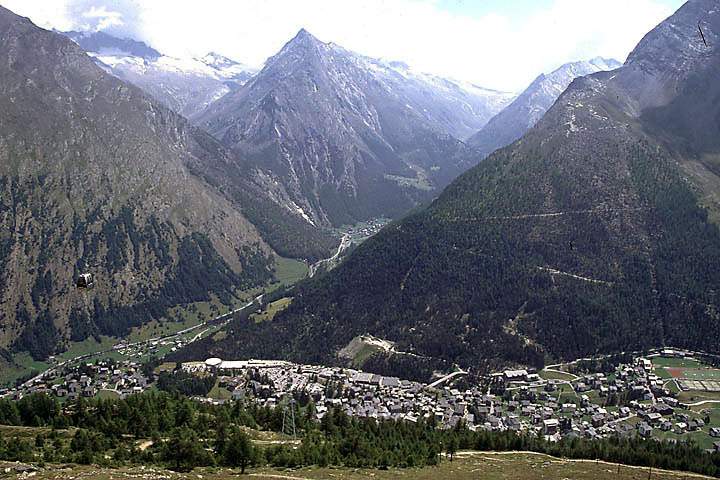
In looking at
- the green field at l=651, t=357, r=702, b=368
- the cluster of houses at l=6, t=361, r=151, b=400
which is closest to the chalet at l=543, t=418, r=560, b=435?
the green field at l=651, t=357, r=702, b=368

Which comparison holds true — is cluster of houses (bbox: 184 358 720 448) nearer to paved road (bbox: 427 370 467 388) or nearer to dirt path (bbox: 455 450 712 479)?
paved road (bbox: 427 370 467 388)

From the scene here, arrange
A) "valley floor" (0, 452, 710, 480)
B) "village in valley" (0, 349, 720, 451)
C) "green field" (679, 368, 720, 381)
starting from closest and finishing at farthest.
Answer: "valley floor" (0, 452, 710, 480) → "village in valley" (0, 349, 720, 451) → "green field" (679, 368, 720, 381)

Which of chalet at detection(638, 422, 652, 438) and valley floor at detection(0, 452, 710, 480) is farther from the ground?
valley floor at detection(0, 452, 710, 480)

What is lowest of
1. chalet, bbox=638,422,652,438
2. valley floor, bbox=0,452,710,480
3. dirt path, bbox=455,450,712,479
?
chalet, bbox=638,422,652,438

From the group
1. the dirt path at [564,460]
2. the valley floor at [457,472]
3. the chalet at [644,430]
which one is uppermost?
the valley floor at [457,472]

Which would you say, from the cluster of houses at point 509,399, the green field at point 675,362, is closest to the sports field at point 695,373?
the green field at point 675,362

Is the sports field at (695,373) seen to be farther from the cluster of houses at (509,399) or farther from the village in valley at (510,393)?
the cluster of houses at (509,399)

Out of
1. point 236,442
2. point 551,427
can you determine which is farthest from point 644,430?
point 236,442
